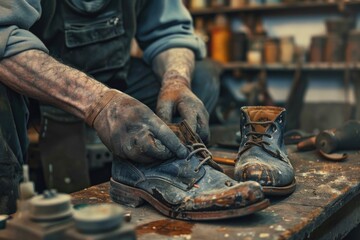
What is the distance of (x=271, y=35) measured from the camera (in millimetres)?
4152

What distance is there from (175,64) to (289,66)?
223cm

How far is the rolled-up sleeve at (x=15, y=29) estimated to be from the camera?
→ 1.24 meters

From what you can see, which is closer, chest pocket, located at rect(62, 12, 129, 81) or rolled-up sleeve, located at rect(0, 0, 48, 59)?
rolled-up sleeve, located at rect(0, 0, 48, 59)

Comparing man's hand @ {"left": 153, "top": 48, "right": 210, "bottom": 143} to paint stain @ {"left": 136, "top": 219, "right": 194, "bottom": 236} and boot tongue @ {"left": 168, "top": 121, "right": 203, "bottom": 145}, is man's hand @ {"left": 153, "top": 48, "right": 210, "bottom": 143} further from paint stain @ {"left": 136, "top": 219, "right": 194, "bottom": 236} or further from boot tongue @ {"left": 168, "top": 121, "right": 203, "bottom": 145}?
paint stain @ {"left": 136, "top": 219, "right": 194, "bottom": 236}

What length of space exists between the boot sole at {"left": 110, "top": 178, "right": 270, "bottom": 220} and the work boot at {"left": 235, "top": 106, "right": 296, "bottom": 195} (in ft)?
0.54

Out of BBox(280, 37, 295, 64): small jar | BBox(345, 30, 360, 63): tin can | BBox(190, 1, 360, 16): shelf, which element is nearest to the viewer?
BBox(345, 30, 360, 63): tin can

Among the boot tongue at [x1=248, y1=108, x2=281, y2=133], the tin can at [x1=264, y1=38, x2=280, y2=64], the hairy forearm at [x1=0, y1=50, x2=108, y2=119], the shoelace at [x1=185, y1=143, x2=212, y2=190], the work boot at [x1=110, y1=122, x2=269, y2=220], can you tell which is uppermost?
the hairy forearm at [x1=0, y1=50, x2=108, y2=119]

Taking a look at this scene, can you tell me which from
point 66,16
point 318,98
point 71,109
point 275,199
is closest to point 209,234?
point 275,199

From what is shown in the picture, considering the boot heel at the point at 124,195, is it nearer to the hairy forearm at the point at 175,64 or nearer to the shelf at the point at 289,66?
the hairy forearm at the point at 175,64

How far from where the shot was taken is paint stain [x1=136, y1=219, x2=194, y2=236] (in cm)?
98

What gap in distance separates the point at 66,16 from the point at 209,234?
3.28 ft

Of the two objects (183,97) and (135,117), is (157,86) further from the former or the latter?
(135,117)

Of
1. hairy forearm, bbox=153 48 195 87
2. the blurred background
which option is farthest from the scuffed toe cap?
the blurred background

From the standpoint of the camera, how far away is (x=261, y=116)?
4.54 feet
